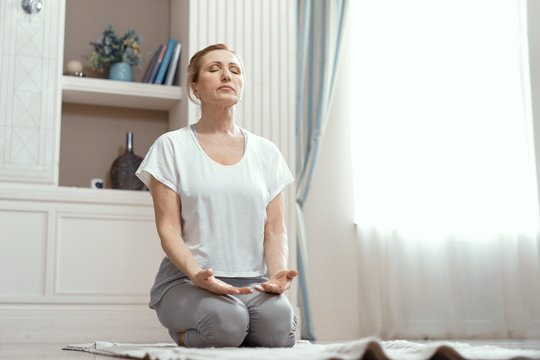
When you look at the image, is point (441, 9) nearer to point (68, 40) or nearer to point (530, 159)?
point (530, 159)

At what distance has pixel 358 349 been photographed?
3.94 feet

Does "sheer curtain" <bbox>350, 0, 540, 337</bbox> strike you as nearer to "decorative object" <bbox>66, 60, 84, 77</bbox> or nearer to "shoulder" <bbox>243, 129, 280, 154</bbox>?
"decorative object" <bbox>66, 60, 84, 77</bbox>

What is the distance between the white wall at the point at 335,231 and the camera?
11.7 feet

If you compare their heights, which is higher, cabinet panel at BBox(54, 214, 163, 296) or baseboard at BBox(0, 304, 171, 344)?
cabinet panel at BBox(54, 214, 163, 296)

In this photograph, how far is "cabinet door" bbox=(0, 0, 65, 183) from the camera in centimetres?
303

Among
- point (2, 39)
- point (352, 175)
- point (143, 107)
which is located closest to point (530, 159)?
point (352, 175)

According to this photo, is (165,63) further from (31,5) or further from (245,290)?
(245,290)

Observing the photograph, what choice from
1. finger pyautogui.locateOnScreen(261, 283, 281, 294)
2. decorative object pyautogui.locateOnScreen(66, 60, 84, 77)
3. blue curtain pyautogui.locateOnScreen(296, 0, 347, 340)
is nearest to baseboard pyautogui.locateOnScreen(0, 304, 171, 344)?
blue curtain pyautogui.locateOnScreen(296, 0, 347, 340)

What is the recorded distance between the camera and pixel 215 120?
202cm

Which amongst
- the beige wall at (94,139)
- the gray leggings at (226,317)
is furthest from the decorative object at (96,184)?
the gray leggings at (226,317)

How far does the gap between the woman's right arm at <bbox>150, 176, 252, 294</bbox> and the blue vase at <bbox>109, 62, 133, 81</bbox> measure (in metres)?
1.52

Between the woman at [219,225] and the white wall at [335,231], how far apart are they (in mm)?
1583

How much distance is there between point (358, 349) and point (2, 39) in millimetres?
2422

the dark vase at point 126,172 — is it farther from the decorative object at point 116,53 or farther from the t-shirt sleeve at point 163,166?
the t-shirt sleeve at point 163,166
